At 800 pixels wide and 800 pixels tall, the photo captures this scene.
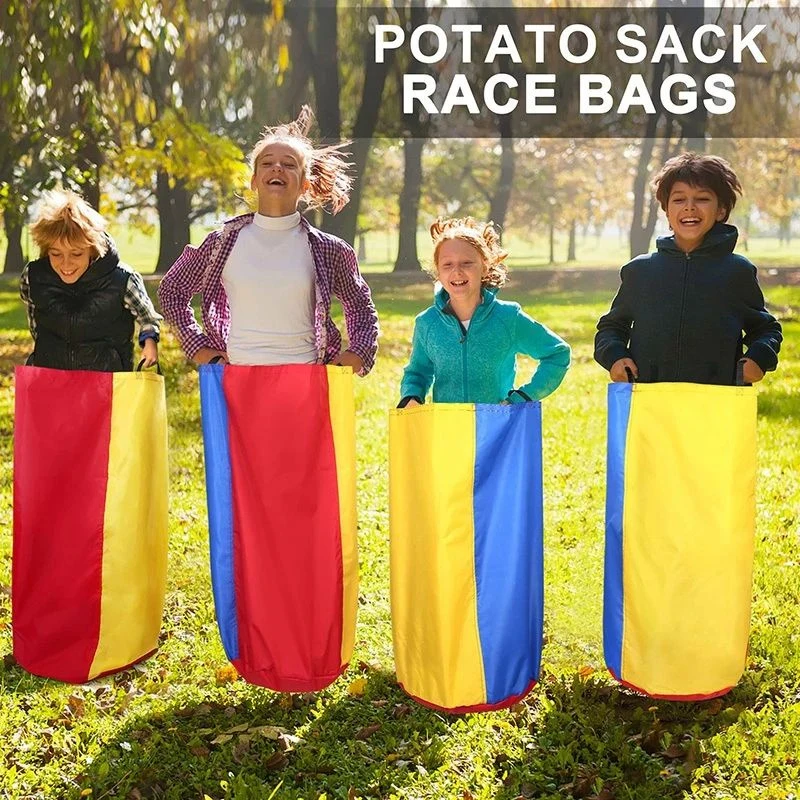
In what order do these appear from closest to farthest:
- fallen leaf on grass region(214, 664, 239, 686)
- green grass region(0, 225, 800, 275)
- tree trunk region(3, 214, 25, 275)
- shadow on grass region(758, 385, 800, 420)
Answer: fallen leaf on grass region(214, 664, 239, 686), shadow on grass region(758, 385, 800, 420), green grass region(0, 225, 800, 275), tree trunk region(3, 214, 25, 275)

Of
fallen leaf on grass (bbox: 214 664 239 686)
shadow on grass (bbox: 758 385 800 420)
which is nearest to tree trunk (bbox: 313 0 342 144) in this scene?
shadow on grass (bbox: 758 385 800 420)

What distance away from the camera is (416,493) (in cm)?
347

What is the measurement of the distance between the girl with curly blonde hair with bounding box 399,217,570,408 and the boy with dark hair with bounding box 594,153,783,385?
0.25 metres

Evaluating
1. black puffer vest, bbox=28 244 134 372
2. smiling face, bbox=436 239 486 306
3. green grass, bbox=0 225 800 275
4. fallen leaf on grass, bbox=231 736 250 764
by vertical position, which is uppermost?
green grass, bbox=0 225 800 275

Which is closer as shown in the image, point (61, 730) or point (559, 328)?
point (61, 730)

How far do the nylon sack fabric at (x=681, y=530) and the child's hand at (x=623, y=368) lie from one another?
0.09 metres

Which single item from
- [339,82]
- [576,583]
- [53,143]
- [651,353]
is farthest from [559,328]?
[651,353]

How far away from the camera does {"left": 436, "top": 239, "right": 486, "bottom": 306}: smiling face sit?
347 cm

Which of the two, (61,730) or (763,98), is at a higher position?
(763,98)

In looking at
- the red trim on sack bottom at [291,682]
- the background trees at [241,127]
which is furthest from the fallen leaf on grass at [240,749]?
the background trees at [241,127]

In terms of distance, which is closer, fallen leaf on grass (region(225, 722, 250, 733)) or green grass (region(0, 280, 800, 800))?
green grass (region(0, 280, 800, 800))

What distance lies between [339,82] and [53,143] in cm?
370

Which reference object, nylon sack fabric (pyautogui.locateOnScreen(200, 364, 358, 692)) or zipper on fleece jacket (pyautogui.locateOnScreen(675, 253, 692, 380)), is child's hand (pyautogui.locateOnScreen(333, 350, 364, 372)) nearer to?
nylon sack fabric (pyautogui.locateOnScreen(200, 364, 358, 692))

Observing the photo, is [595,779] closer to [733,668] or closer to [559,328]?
[733,668]
